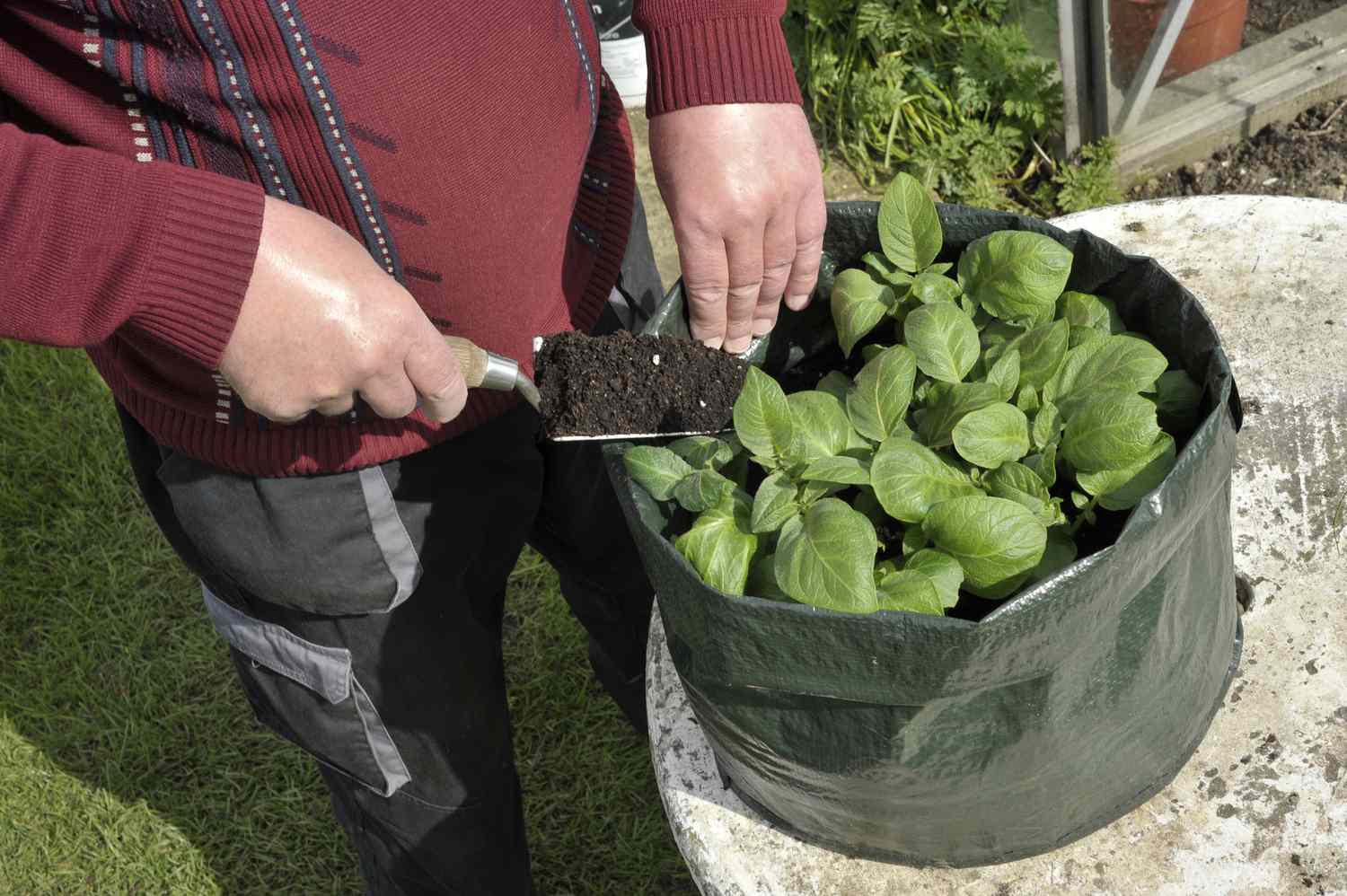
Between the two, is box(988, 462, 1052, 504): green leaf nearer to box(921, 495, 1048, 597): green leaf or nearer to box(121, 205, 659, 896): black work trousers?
Answer: box(921, 495, 1048, 597): green leaf

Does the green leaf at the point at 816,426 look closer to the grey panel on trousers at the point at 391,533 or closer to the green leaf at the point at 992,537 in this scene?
the green leaf at the point at 992,537

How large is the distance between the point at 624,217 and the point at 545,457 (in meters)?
0.31

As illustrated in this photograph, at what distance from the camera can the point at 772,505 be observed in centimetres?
96

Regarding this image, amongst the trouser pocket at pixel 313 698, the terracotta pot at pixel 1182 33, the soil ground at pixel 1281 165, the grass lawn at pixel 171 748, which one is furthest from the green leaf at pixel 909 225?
the soil ground at pixel 1281 165

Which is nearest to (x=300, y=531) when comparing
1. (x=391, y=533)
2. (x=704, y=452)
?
(x=391, y=533)

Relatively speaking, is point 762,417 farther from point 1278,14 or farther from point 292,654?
point 1278,14

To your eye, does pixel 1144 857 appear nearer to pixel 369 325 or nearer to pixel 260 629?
pixel 369 325

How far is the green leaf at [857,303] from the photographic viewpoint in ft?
3.67

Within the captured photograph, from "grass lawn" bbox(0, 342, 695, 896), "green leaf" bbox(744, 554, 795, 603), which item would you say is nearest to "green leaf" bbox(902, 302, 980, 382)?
"green leaf" bbox(744, 554, 795, 603)

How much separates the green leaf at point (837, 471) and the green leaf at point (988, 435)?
8 centimetres

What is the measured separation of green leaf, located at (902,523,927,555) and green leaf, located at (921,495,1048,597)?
67mm

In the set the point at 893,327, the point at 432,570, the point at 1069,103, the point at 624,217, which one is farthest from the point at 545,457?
the point at 1069,103

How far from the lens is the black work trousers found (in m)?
1.30

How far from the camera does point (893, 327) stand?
1179 millimetres
